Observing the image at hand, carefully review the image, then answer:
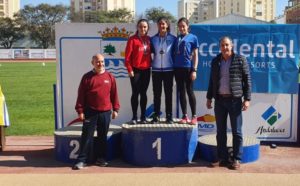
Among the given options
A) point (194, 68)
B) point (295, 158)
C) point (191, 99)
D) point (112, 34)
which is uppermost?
point (112, 34)

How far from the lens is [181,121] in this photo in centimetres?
768

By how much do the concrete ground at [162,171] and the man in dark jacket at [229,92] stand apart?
0.33 metres

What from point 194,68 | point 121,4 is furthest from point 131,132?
point 121,4

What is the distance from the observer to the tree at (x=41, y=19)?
96.6 m

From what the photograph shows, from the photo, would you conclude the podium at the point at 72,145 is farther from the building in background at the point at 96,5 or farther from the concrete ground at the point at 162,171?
the building in background at the point at 96,5

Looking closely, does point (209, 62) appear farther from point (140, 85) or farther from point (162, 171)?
point (162, 171)

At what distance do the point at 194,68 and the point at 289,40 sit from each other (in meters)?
2.08

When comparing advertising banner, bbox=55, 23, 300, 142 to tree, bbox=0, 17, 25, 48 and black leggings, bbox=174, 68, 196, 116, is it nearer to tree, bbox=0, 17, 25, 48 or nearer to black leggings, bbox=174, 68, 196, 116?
black leggings, bbox=174, 68, 196, 116

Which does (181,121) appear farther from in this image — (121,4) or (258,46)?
(121,4)

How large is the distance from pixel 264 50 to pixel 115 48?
277 cm

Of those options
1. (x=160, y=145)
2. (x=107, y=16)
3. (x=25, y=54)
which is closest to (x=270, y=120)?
(x=160, y=145)

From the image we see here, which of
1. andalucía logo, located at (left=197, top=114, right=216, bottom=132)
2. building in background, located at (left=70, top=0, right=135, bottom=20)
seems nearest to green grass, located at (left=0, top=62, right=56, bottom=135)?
andalucía logo, located at (left=197, top=114, right=216, bottom=132)

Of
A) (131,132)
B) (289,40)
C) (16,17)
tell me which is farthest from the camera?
(16,17)

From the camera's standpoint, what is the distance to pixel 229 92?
6.71 m
